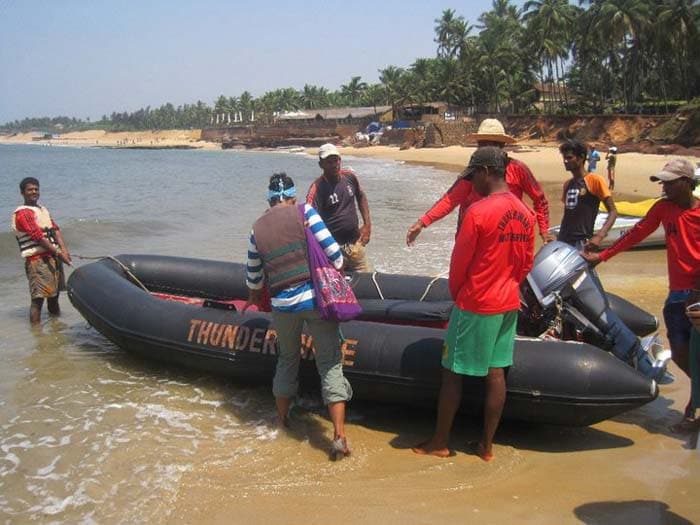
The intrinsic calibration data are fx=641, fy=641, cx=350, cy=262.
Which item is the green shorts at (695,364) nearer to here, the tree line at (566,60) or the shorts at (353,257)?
the shorts at (353,257)

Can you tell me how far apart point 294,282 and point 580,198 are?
8.12 feet

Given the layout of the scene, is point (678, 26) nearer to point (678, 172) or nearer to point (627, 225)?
point (627, 225)

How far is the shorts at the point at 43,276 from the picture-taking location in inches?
243

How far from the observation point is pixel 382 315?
4.88 meters

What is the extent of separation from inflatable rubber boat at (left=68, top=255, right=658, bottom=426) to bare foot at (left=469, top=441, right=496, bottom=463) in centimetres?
23

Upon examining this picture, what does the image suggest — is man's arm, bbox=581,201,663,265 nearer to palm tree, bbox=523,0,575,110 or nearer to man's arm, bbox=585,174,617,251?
man's arm, bbox=585,174,617,251

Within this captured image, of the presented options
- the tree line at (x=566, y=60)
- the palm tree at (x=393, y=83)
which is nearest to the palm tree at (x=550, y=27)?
the tree line at (x=566, y=60)

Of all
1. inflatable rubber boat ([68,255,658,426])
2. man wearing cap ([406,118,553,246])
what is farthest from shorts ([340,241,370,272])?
man wearing cap ([406,118,553,246])

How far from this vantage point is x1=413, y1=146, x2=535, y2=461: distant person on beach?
129 inches

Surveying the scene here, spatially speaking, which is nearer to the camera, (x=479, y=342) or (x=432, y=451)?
(x=479, y=342)

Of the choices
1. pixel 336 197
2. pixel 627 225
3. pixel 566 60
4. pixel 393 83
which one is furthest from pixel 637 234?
pixel 393 83

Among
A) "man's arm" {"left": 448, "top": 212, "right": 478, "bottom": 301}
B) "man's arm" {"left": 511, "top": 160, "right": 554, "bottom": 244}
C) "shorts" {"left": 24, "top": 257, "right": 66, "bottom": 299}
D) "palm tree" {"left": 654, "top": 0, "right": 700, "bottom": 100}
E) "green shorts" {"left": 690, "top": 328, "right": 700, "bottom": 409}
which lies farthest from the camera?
"palm tree" {"left": 654, "top": 0, "right": 700, "bottom": 100}

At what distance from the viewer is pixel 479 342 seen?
339cm

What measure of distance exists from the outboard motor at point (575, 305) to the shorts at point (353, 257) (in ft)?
Result: 6.08
